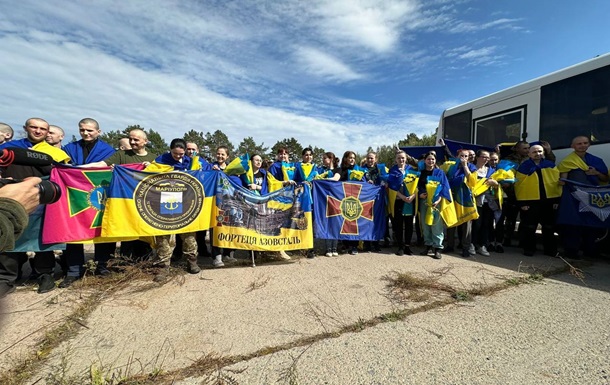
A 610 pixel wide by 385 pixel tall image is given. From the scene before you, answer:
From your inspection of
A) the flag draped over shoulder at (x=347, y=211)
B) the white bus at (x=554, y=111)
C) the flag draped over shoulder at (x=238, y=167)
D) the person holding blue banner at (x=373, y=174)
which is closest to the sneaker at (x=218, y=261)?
the flag draped over shoulder at (x=238, y=167)

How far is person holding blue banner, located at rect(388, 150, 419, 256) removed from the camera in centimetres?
558

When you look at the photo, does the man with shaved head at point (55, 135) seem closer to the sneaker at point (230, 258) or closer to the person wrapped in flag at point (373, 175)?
the sneaker at point (230, 258)

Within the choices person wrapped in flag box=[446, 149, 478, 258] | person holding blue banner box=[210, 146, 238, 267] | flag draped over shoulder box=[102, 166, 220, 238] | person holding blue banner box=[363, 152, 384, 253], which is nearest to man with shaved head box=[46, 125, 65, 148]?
flag draped over shoulder box=[102, 166, 220, 238]

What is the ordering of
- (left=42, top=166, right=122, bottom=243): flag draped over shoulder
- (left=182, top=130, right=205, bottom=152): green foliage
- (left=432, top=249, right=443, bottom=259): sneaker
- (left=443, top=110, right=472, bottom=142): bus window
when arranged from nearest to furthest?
1. (left=42, top=166, right=122, bottom=243): flag draped over shoulder
2. (left=432, top=249, right=443, bottom=259): sneaker
3. (left=443, top=110, right=472, bottom=142): bus window
4. (left=182, top=130, right=205, bottom=152): green foliage

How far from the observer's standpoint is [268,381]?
6.55ft

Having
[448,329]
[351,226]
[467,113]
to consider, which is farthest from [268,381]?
[467,113]

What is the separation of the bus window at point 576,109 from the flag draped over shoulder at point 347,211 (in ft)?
12.6

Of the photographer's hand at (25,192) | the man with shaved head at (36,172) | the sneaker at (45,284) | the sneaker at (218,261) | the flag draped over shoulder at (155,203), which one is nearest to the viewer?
the photographer's hand at (25,192)

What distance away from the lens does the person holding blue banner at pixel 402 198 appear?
18.3 feet

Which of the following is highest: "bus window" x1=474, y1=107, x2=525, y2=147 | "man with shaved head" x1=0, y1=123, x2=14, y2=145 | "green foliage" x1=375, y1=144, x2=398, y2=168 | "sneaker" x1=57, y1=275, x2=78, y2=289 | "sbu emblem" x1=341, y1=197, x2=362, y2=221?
"green foliage" x1=375, y1=144, x2=398, y2=168

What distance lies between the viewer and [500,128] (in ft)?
23.5

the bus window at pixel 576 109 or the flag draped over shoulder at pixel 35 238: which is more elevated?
the bus window at pixel 576 109

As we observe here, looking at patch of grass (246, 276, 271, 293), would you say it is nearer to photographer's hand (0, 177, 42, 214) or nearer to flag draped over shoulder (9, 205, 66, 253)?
photographer's hand (0, 177, 42, 214)

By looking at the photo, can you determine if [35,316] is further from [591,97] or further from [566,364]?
[591,97]
